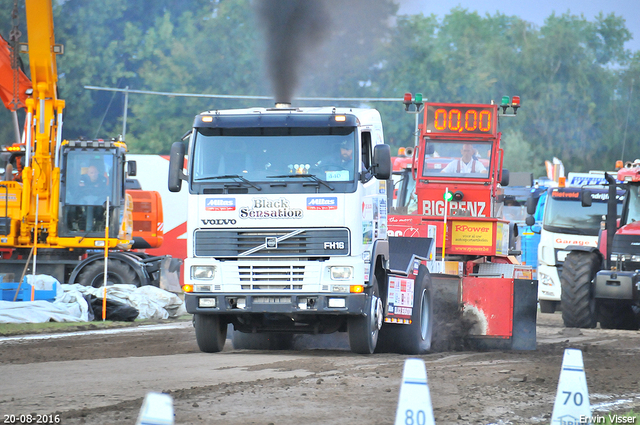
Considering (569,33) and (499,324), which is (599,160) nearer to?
(569,33)

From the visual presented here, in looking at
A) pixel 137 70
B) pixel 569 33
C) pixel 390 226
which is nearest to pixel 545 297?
pixel 390 226

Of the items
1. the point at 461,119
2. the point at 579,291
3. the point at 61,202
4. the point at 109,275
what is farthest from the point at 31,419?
the point at 61,202

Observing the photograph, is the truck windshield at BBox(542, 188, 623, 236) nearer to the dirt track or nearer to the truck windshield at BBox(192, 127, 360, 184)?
the dirt track

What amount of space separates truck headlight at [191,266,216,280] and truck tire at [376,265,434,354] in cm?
265

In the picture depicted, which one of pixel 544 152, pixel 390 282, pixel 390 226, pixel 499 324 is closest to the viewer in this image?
pixel 390 282

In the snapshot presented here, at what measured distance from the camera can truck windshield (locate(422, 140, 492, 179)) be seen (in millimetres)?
18562

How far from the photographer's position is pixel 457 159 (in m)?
18.8

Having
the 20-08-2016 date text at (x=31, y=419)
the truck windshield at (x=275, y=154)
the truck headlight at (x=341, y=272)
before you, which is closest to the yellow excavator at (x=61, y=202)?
the truck windshield at (x=275, y=154)

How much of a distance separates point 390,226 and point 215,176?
13.5 ft

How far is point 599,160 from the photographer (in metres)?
73.0

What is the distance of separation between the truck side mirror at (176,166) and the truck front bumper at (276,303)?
1.28m

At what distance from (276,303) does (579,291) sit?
8.13 m

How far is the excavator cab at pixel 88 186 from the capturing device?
20641 mm

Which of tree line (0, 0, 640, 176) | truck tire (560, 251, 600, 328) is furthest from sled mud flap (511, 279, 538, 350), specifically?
tree line (0, 0, 640, 176)
